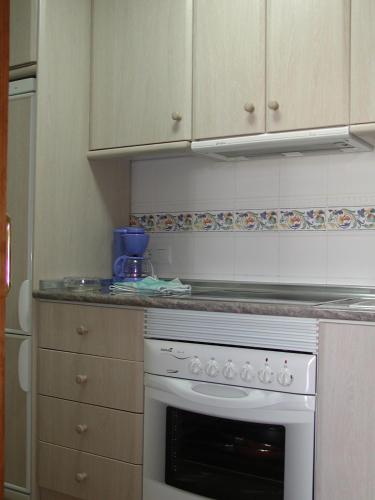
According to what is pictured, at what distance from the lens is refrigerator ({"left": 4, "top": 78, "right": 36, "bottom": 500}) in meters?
2.46

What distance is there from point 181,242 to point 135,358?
741mm

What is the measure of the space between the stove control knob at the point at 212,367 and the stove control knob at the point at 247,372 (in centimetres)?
9

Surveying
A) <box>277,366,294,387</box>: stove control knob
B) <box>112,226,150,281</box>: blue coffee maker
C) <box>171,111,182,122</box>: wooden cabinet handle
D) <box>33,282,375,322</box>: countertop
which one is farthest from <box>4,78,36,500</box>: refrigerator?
<box>277,366,294,387</box>: stove control knob

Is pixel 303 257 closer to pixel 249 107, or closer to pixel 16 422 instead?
pixel 249 107

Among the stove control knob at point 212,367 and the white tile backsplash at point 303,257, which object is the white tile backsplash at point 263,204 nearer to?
the white tile backsplash at point 303,257

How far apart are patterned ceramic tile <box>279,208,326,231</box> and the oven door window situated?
861mm

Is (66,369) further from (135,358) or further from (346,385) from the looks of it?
(346,385)

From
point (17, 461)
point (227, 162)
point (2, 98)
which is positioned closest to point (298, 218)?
point (227, 162)

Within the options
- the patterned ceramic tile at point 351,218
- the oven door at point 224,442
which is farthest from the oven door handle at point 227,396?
the patterned ceramic tile at point 351,218

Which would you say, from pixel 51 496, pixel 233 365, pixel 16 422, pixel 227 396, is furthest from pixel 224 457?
pixel 16 422

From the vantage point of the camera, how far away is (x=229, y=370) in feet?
6.43


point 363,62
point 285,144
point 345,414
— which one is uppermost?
point 363,62

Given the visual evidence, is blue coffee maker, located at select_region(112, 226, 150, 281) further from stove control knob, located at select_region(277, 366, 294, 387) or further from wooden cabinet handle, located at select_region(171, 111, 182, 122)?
stove control knob, located at select_region(277, 366, 294, 387)

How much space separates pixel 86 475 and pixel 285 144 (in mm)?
1403
